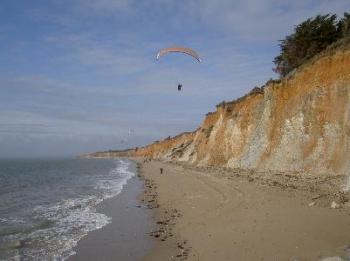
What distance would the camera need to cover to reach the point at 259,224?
35.7ft

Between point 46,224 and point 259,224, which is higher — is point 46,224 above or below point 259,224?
below

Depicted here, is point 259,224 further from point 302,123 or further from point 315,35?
point 315,35

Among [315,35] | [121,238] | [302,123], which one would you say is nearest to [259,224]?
[121,238]

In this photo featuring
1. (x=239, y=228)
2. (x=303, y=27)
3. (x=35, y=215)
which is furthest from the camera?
(x=303, y=27)

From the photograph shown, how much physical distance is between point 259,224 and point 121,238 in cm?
403

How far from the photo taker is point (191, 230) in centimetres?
1184

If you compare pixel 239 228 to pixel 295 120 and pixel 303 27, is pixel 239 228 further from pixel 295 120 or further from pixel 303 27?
pixel 303 27

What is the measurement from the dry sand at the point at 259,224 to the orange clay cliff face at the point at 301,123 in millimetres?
2010

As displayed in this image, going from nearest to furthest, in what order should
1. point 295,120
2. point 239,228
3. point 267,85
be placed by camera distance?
point 239,228 < point 295,120 < point 267,85

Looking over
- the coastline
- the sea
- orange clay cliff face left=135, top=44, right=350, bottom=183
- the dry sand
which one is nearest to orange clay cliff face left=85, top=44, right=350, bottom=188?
orange clay cliff face left=135, top=44, right=350, bottom=183

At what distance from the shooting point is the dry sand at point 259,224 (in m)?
8.62

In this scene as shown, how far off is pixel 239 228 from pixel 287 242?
7.14 feet

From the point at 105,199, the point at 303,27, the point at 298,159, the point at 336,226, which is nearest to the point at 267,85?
the point at 303,27

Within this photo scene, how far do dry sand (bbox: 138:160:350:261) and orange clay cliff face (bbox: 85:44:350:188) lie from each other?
2.00 metres
